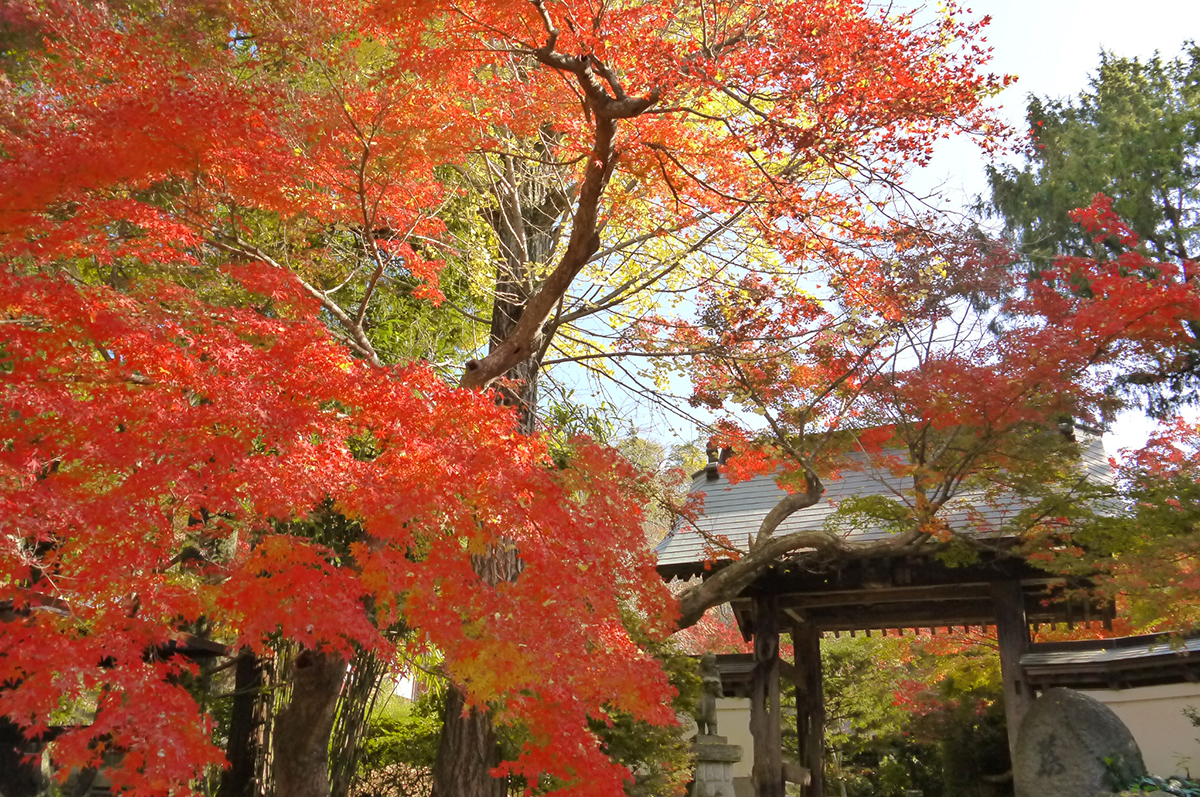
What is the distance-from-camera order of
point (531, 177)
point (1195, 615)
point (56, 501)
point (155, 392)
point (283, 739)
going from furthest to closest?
1. point (531, 177)
2. point (1195, 615)
3. point (283, 739)
4. point (155, 392)
5. point (56, 501)

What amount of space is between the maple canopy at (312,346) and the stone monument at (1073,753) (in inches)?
158

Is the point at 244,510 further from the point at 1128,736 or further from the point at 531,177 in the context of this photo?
the point at 1128,736

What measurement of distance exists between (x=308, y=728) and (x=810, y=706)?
22.3ft

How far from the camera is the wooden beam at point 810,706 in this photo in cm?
1062

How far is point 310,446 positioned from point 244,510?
510 millimetres

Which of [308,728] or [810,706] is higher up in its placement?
[308,728]

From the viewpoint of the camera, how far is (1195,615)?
25.2 ft

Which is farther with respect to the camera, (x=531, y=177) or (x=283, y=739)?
(x=531, y=177)

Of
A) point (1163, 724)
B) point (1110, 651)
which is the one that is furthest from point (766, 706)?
point (1163, 724)

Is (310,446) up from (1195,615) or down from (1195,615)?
up

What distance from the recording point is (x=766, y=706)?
31.9 feet

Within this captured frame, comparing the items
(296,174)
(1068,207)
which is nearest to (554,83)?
(296,174)

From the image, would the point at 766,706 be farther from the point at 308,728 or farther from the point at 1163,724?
the point at 1163,724

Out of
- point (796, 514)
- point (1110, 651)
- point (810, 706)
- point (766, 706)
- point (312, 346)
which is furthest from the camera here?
point (796, 514)
